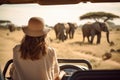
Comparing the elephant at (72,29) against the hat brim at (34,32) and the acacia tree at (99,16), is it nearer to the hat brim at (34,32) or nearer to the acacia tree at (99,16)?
the acacia tree at (99,16)

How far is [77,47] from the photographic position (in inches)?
905

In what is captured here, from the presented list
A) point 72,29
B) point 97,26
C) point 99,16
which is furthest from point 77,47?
point 97,26

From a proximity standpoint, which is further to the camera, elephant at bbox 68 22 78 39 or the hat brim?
elephant at bbox 68 22 78 39

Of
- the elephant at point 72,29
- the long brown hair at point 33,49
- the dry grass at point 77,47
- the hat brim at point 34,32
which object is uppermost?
the hat brim at point 34,32

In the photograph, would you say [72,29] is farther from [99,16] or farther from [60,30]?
[99,16]

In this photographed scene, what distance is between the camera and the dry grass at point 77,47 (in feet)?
66.9

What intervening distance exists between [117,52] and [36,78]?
19320 millimetres

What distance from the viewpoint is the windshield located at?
830 inches

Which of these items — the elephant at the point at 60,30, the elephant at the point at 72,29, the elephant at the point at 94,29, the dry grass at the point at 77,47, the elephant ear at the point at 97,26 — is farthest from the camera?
the elephant at the point at 72,29

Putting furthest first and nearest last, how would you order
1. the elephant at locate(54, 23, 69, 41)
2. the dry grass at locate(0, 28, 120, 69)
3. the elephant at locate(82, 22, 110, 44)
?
the dry grass at locate(0, 28, 120, 69), the elephant at locate(54, 23, 69, 41), the elephant at locate(82, 22, 110, 44)

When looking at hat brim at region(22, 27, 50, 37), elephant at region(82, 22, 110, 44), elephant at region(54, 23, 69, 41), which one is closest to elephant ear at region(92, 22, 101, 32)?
elephant at region(82, 22, 110, 44)

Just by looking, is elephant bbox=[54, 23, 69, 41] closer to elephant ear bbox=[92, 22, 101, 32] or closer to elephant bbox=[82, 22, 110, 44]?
elephant bbox=[82, 22, 110, 44]

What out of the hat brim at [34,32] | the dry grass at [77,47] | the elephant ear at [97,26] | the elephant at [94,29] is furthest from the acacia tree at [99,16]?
the hat brim at [34,32]

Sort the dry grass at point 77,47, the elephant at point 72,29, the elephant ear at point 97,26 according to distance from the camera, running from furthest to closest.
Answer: the elephant at point 72,29 → the dry grass at point 77,47 → the elephant ear at point 97,26
